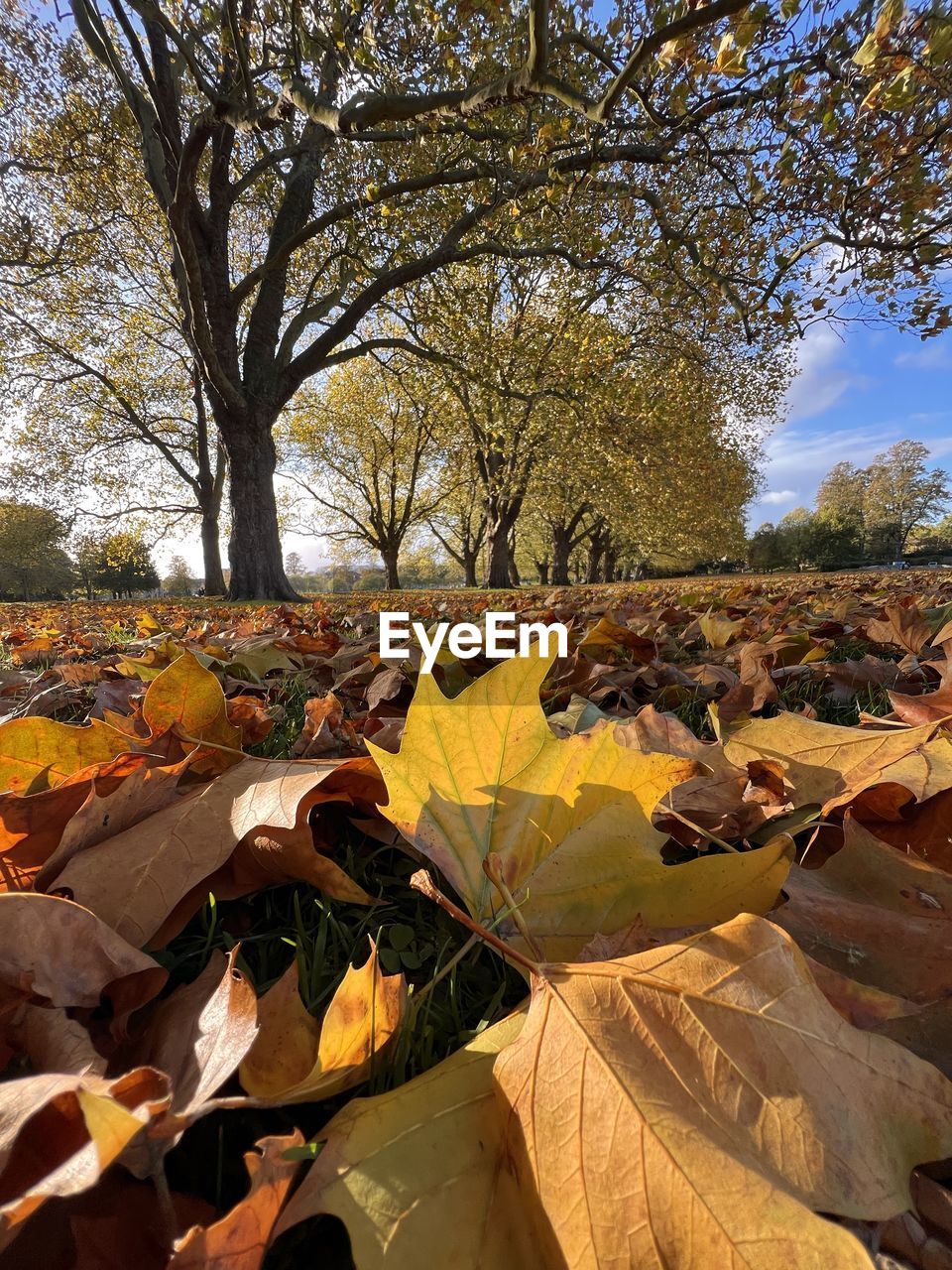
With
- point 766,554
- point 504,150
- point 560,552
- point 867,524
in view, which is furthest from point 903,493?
point 504,150

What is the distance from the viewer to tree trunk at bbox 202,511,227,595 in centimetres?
1875

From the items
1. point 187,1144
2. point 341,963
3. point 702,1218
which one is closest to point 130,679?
point 341,963

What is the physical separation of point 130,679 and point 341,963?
1.30 m

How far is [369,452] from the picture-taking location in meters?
26.8

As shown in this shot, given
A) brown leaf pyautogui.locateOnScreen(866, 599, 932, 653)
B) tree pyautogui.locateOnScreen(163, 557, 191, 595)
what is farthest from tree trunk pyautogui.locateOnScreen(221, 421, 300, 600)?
tree pyautogui.locateOnScreen(163, 557, 191, 595)

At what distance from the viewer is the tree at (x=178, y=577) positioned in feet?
201

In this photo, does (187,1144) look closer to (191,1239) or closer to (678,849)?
(191,1239)

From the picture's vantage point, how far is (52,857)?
0.66 metres

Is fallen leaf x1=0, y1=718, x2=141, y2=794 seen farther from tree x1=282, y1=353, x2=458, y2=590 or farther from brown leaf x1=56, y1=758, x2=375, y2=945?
tree x1=282, y1=353, x2=458, y2=590

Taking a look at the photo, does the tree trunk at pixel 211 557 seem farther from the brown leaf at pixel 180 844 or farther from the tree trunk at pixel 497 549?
the brown leaf at pixel 180 844

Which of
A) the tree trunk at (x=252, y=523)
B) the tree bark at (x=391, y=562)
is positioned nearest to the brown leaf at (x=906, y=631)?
the tree trunk at (x=252, y=523)

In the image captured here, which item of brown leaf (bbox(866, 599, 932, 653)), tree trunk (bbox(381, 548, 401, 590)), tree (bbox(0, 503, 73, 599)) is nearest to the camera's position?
brown leaf (bbox(866, 599, 932, 653))

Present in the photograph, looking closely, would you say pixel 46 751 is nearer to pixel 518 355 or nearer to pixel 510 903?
pixel 510 903

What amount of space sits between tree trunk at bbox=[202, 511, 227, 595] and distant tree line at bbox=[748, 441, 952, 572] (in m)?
36.2
